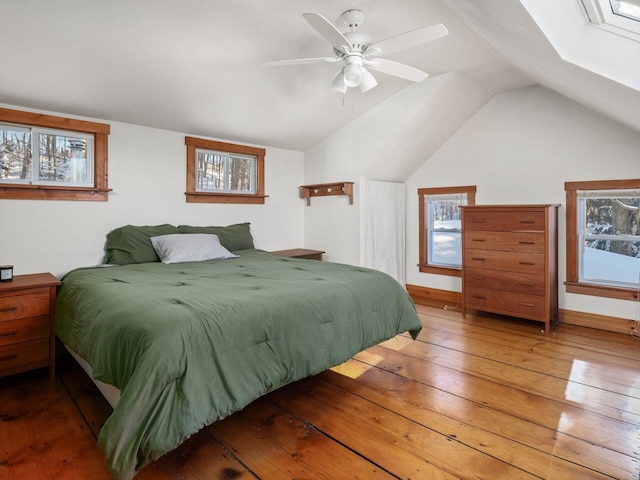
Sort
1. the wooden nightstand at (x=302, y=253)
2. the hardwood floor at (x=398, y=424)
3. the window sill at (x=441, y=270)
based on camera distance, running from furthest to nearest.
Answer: the window sill at (x=441, y=270) → the wooden nightstand at (x=302, y=253) → the hardwood floor at (x=398, y=424)

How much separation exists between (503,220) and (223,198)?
2983 millimetres

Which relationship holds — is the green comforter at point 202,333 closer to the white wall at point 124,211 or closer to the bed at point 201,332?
the bed at point 201,332

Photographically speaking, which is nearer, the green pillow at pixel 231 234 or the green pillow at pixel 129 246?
the green pillow at pixel 129 246

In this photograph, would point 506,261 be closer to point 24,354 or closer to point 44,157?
point 24,354

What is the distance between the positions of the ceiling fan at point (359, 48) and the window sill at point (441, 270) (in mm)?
2594

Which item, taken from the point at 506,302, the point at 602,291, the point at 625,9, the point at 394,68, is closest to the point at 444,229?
the point at 506,302

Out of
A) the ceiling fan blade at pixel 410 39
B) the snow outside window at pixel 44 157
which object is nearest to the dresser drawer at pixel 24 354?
the snow outside window at pixel 44 157

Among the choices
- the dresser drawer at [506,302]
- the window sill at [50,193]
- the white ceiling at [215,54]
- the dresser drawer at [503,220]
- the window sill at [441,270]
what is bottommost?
the dresser drawer at [506,302]

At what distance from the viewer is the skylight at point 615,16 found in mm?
1782

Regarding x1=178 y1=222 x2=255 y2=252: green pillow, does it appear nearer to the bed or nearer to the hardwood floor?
the bed

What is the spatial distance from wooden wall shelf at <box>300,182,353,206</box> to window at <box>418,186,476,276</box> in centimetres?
104

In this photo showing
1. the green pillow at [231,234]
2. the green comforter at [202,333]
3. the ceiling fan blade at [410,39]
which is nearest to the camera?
the green comforter at [202,333]

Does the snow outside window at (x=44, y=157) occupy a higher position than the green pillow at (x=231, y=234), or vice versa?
the snow outside window at (x=44, y=157)

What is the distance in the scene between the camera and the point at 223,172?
4273mm
